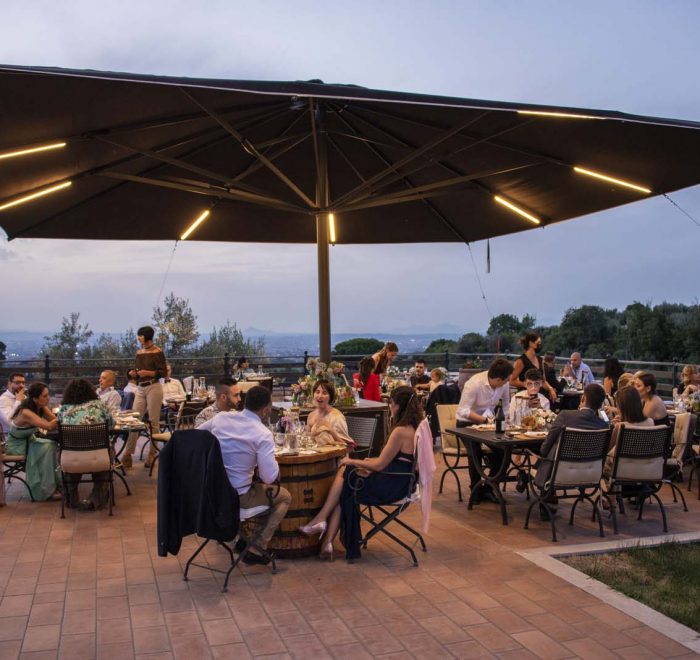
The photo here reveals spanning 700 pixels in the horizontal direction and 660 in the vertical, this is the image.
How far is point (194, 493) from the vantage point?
523 centimetres

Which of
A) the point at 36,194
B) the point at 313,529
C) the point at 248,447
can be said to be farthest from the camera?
A: the point at 36,194

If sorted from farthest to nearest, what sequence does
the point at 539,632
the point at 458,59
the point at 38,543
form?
the point at 458,59 < the point at 38,543 < the point at 539,632

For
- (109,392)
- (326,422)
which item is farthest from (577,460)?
(109,392)

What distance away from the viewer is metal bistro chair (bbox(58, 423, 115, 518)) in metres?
7.45

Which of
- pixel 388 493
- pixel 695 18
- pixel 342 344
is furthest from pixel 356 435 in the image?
pixel 342 344

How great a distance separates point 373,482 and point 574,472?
5.65 feet

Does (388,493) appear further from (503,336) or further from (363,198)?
(503,336)

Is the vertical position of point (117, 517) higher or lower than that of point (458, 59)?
lower

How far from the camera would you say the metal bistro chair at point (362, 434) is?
7071 millimetres

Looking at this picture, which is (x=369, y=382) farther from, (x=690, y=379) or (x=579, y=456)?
(x=579, y=456)

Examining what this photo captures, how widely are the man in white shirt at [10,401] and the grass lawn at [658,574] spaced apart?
6205 mm

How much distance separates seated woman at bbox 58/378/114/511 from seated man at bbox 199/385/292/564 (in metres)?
2.56

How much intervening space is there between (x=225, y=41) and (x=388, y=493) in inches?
345

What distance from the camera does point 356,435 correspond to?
7.18 meters
